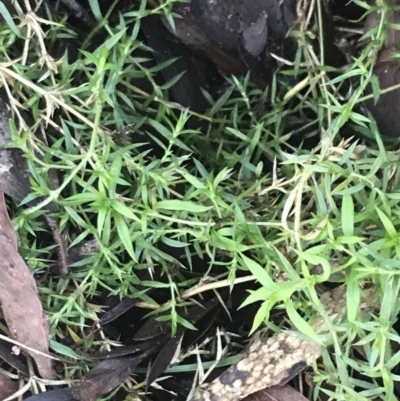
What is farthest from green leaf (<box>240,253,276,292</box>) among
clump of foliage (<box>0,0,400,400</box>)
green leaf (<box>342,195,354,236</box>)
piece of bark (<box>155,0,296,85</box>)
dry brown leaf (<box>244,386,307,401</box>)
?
piece of bark (<box>155,0,296,85</box>)

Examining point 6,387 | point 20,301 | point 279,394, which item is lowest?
point 279,394

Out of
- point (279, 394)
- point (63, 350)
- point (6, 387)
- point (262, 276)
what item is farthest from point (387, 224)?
point (6, 387)

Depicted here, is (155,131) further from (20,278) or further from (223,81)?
(20,278)

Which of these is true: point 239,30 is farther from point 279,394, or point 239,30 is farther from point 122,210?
point 279,394

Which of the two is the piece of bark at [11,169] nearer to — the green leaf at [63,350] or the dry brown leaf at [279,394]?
the green leaf at [63,350]

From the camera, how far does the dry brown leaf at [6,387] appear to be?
82 centimetres

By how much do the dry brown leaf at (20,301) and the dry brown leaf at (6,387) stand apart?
48mm

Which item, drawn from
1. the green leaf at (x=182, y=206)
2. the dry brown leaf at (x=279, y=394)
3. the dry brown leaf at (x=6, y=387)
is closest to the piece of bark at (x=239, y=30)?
the green leaf at (x=182, y=206)

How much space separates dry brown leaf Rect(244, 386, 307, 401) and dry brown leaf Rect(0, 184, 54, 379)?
11.9 inches

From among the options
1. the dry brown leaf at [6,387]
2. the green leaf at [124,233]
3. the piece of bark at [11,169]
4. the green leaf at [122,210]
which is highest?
the piece of bark at [11,169]

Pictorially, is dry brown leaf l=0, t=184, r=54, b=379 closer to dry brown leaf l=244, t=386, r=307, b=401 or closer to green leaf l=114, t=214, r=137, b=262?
green leaf l=114, t=214, r=137, b=262

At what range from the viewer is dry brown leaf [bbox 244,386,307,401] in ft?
2.62

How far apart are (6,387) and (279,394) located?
39 centimetres

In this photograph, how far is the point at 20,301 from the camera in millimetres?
795
